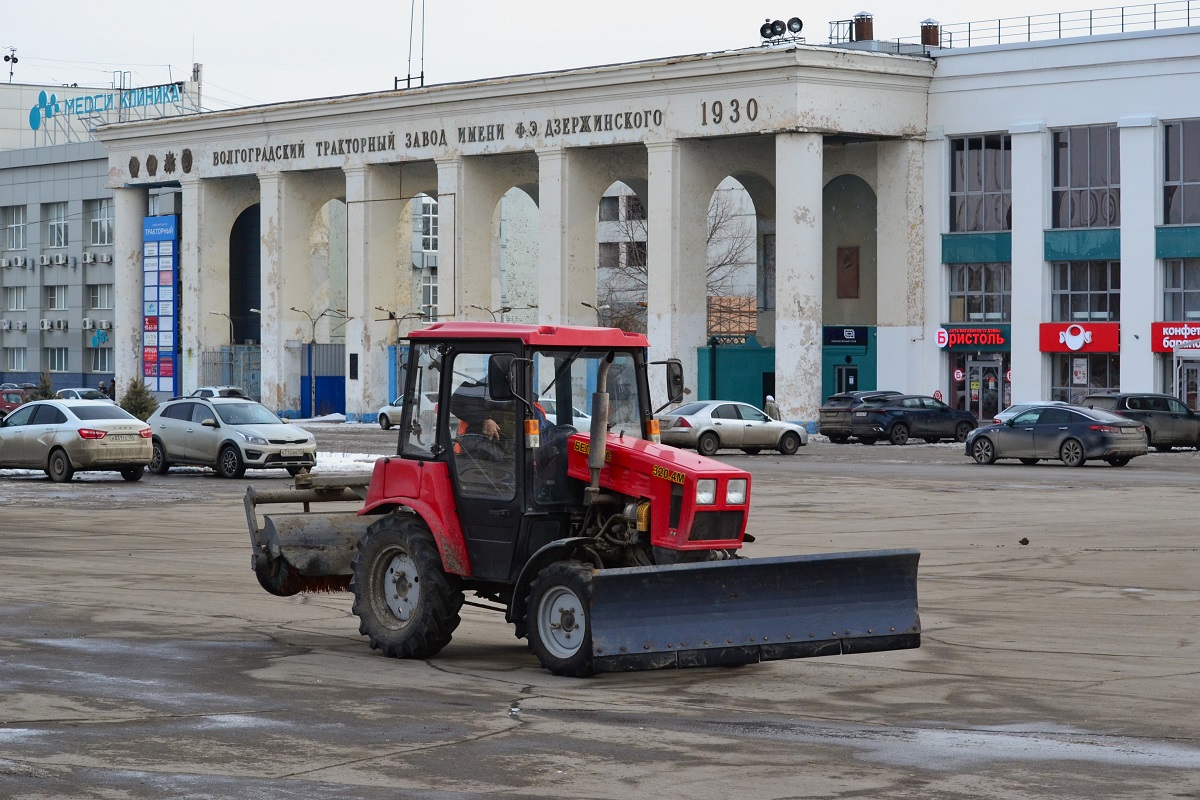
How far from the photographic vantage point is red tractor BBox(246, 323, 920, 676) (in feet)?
35.3

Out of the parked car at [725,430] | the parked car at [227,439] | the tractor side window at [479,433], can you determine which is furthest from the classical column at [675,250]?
the tractor side window at [479,433]

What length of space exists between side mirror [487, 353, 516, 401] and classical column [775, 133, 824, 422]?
45089mm

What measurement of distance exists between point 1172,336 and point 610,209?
57.0 m

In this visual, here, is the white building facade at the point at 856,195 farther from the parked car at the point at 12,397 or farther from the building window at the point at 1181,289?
the parked car at the point at 12,397

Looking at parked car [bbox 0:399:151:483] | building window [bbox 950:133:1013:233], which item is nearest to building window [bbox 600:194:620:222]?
building window [bbox 950:133:1013:233]

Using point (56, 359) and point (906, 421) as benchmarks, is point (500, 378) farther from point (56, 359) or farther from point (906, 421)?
point (56, 359)

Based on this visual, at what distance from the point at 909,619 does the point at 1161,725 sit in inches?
82.7

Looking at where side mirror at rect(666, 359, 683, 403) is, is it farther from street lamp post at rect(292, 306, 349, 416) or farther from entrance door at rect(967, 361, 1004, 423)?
street lamp post at rect(292, 306, 349, 416)

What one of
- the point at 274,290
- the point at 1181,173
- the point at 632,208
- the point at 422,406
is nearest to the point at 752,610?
the point at 422,406

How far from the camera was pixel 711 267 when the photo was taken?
98312 millimetres

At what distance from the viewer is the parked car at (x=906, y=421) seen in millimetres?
50062

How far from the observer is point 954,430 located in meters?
50.8

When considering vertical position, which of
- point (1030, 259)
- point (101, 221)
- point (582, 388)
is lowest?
point (582, 388)

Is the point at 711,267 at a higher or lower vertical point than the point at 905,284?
higher
